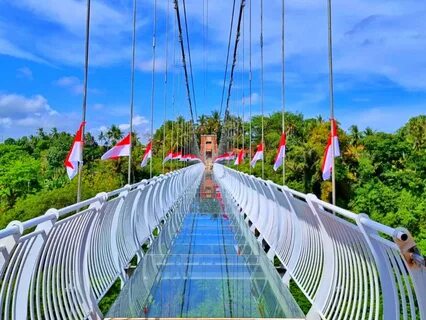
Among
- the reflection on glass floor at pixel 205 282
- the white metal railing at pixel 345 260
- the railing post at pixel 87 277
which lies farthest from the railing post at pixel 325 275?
the railing post at pixel 87 277

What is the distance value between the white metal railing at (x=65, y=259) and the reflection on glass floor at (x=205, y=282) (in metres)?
0.27

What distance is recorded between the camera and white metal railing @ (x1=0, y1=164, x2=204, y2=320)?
2.16 m

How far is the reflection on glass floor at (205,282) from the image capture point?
3.78m

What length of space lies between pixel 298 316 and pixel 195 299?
3.00 feet

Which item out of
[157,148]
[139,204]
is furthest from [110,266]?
[157,148]

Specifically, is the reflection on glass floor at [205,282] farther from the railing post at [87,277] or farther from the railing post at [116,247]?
the railing post at [87,277]

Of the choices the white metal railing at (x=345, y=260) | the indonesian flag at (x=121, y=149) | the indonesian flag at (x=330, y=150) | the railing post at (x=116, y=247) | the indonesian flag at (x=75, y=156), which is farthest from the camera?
the indonesian flag at (x=121, y=149)

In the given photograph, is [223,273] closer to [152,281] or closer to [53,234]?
[152,281]

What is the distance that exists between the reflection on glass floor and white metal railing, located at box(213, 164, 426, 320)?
25 cm

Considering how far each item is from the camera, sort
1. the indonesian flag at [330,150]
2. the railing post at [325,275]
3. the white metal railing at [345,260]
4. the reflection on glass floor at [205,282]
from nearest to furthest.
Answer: the white metal railing at [345,260] < the railing post at [325,275] < the reflection on glass floor at [205,282] < the indonesian flag at [330,150]

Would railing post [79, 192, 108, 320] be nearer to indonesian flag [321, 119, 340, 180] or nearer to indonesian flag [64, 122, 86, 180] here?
indonesian flag [64, 122, 86, 180]

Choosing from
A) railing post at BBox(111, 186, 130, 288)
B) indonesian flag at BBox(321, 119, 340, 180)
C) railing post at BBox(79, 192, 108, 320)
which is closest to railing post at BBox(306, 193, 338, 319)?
railing post at BBox(79, 192, 108, 320)

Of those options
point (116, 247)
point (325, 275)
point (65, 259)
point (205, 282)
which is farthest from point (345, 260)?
point (116, 247)

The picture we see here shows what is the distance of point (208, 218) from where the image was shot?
969 cm
